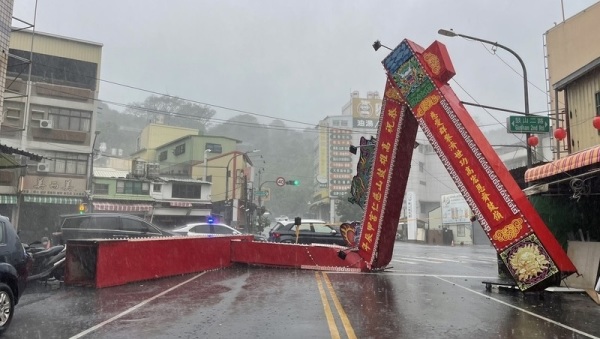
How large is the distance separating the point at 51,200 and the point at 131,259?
24788 mm

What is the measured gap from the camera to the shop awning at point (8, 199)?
29.2 m

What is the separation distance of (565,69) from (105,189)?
36800 mm

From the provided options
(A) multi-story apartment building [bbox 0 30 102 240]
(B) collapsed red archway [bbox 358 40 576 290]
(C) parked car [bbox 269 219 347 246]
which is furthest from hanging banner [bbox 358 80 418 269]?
(A) multi-story apartment building [bbox 0 30 102 240]

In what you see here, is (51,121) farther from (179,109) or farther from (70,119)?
(179,109)

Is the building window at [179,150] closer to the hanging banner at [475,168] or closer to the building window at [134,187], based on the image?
the building window at [134,187]

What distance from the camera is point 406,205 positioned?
57.1 meters

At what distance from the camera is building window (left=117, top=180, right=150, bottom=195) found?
4228cm

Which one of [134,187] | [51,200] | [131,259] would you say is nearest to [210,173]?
[134,187]

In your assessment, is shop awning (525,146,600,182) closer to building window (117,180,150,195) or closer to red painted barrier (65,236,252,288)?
red painted barrier (65,236,252,288)

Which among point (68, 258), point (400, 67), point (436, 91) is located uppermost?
point (400, 67)

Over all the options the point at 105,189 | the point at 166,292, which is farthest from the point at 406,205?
the point at 166,292

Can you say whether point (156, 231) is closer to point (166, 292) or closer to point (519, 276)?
point (166, 292)

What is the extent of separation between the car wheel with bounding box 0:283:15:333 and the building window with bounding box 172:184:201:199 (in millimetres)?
38220

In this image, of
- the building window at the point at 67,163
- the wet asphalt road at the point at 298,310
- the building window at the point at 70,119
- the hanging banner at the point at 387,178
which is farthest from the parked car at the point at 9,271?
the building window at the point at 70,119
